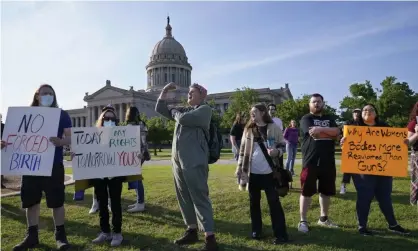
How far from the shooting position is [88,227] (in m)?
6.62

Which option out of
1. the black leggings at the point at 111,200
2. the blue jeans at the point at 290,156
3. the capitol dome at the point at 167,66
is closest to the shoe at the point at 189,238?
the black leggings at the point at 111,200

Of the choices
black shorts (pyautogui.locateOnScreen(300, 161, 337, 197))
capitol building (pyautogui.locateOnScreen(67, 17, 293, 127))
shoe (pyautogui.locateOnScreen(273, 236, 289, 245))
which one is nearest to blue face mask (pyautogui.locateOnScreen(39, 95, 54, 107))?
shoe (pyautogui.locateOnScreen(273, 236, 289, 245))

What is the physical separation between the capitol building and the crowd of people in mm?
84510

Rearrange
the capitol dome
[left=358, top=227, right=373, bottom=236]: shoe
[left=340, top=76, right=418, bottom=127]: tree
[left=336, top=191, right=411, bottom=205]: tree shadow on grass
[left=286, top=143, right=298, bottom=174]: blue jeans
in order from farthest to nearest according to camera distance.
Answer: the capitol dome < [left=340, top=76, right=418, bottom=127]: tree < [left=286, top=143, right=298, bottom=174]: blue jeans < [left=336, top=191, right=411, bottom=205]: tree shadow on grass < [left=358, top=227, right=373, bottom=236]: shoe

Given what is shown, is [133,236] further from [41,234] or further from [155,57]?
[155,57]

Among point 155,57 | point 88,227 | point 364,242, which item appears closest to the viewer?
point 364,242

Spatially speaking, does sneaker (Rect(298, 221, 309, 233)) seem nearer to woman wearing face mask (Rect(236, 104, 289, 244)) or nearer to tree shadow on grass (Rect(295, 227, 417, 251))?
tree shadow on grass (Rect(295, 227, 417, 251))

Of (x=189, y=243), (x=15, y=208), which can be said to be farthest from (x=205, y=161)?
(x=15, y=208)

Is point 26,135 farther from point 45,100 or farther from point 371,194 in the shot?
point 371,194

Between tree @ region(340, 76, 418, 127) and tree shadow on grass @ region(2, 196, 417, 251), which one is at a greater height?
tree @ region(340, 76, 418, 127)

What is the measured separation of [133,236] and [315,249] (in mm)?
2881

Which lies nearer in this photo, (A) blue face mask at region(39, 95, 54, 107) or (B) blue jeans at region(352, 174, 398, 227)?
(A) blue face mask at region(39, 95, 54, 107)

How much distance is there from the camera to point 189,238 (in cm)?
562

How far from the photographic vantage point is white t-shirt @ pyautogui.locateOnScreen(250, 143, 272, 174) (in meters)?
5.70
